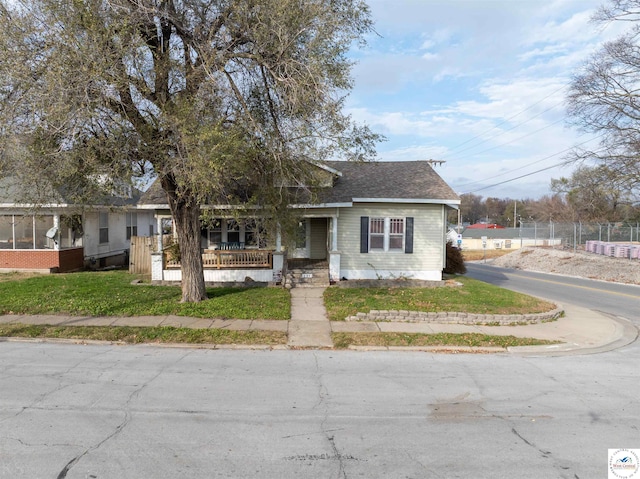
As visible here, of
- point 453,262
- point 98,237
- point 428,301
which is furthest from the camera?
point 98,237

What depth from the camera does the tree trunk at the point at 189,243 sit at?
36.2 ft

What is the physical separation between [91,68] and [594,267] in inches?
1128

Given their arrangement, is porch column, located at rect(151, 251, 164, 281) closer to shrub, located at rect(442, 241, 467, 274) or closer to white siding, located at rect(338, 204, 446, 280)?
white siding, located at rect(338, 204, 446, 280)

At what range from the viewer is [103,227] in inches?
838

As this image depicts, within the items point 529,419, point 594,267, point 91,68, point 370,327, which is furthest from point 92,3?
point 594,267

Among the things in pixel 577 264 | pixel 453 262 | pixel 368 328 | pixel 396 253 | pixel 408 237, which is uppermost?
pixel 408 237

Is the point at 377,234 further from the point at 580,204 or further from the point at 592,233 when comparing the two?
the point at 580,204

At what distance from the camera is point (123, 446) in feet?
14.0

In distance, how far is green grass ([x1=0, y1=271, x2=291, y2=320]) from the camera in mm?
10438

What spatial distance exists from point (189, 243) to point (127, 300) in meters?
2.39

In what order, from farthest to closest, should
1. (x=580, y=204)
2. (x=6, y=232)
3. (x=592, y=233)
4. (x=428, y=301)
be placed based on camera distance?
(x=580, y=204) < (x=592, y=233) < (x=6, y=232) < (x=428, y=301)

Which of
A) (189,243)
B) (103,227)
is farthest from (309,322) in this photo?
(103,227)

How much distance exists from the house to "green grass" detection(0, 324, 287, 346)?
599cm

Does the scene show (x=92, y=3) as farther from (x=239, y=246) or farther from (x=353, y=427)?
(x=239, y=246)
